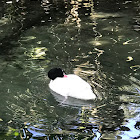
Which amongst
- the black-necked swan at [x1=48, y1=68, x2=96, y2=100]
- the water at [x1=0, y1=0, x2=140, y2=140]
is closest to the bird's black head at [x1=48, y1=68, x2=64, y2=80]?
the black-necked swan at [x1=48, y1=68, x2=96, y2=100]

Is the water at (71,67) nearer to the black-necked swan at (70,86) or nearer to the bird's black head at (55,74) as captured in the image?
the black-necked swan at (70,86)

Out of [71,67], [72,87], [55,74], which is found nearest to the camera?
[72,87]

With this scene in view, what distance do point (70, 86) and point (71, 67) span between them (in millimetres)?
1173

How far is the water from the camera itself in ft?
14.6

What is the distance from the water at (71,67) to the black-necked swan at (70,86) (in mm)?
115

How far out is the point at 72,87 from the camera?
5.09 m

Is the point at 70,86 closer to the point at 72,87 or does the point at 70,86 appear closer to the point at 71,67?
the point at 72,87

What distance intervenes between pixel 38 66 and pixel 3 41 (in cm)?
193


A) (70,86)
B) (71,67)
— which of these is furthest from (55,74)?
(71,67)

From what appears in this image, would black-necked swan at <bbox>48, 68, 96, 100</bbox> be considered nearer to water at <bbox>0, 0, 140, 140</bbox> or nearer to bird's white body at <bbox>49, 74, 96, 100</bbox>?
bird's white body at <bbox>49, 74, 96, 100</bbox>

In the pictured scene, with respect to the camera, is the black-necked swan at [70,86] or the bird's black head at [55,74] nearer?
the black-necked swan at [70,86]

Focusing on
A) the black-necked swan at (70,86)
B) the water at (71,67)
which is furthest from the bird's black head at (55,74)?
the water at (71,67)

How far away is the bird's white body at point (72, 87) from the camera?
4.96 metres

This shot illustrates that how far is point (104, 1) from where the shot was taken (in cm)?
1115
